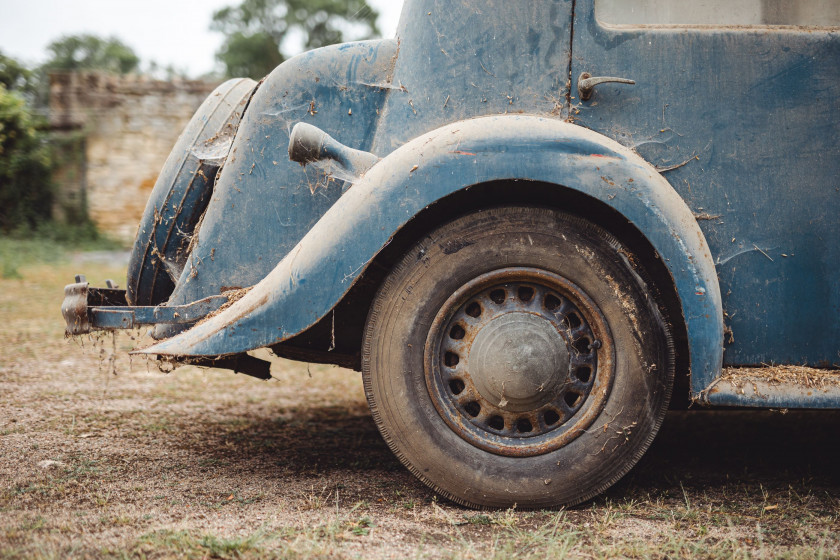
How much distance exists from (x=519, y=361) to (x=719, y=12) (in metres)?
1.33

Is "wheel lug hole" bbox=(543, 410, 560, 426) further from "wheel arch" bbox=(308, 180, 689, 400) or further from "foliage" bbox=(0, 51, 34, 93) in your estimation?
"foliage" bbox=(0, 51, 34, 93)

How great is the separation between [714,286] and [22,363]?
4205mm

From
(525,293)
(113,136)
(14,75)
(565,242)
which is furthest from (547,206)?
(14,75)

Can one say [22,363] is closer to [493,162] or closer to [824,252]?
[493,162]

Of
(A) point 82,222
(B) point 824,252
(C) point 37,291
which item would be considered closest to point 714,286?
(B) point 824,252

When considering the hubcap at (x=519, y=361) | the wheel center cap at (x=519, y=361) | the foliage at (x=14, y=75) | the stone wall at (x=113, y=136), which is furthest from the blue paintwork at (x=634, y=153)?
the foliage at (x=14, y=75)

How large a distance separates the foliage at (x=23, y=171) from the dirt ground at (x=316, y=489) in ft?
32.9

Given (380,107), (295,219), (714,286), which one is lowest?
(714,286)

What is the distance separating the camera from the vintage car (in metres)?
2.03

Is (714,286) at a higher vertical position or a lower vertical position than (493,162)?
lower

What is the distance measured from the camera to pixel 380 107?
2.40m

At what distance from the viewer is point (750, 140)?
7.09 ft

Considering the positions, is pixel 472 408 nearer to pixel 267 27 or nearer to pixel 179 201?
pixel 179 201

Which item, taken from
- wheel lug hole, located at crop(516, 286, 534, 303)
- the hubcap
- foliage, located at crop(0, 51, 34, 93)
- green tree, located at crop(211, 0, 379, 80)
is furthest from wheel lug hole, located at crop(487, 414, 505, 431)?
green tree, located at crop(211, 0, 379, 80)
